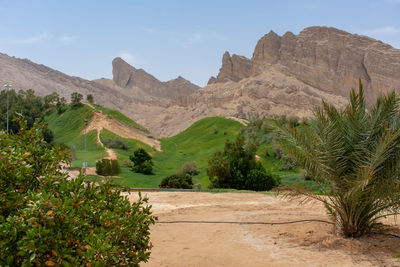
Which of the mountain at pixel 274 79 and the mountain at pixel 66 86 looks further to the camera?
the mountain at pixel 66 86

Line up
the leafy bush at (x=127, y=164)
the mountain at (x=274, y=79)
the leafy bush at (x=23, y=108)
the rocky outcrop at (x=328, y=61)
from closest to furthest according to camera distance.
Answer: the leafy bush at (x=127, y=164) < the leafy bush at (x=23, y=108) < the mountain at (x=274, y=79) < the rocky outcrop at (x=328, y=61)

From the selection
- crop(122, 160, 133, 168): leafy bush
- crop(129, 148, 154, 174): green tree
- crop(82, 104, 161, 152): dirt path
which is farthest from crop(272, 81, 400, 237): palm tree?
crop(82, 104, 161, 152): dirt path

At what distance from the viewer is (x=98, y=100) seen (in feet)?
538

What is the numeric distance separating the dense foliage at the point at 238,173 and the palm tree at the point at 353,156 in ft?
54.4

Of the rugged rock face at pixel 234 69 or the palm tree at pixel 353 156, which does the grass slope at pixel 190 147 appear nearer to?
the palm tree at pixel 353 156

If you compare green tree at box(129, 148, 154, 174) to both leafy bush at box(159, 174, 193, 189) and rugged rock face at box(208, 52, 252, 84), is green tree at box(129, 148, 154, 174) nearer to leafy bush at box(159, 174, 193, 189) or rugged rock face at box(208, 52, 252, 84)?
leafy bush at box(159, 174, 193, 189)

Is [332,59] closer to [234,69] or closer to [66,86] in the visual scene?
[234,69]

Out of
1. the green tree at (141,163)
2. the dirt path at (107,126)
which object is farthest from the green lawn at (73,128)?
the green tree at (141,163)

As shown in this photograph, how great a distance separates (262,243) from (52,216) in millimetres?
6197

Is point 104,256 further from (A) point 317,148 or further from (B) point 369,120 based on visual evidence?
(B) point 369,120

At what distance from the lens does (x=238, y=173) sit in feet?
84.3

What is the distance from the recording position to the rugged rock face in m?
158

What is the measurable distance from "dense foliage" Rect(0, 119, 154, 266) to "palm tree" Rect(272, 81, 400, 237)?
16.9 ft

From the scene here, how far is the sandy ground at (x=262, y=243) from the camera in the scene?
7.26 meters
